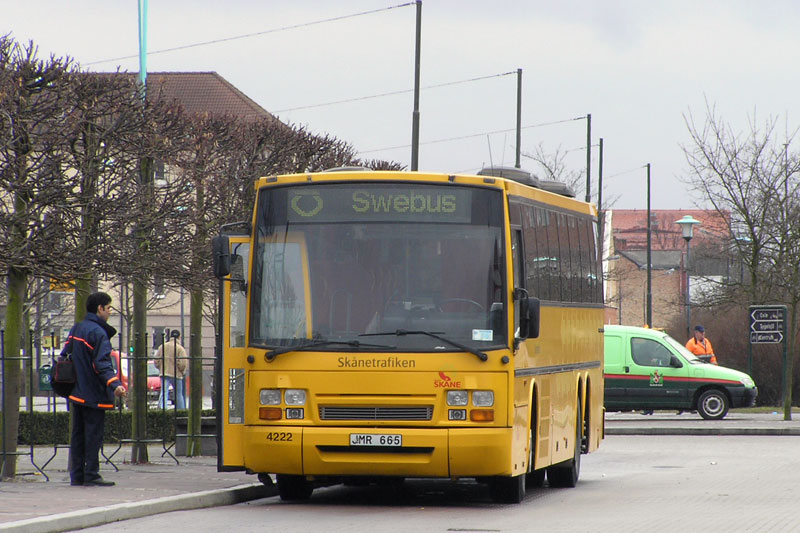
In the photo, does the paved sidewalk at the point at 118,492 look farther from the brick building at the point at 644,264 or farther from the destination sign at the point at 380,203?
the brick building at the point at 644,264

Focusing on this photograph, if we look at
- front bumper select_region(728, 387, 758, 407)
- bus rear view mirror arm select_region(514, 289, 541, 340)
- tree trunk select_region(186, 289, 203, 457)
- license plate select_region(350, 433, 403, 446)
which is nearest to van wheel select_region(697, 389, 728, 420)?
front bumper select_region(728, 387, 758, 407)

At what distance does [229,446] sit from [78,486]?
154 centimetres

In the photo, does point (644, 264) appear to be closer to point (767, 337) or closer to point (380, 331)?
point (767, 337)

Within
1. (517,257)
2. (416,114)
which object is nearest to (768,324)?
(416,114)

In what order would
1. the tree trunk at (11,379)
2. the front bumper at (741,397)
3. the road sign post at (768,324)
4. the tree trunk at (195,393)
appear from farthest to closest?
the front bumper at (741,397), the road sign post at (768,324), the tree trunk at (195,393), the tree trunk at (11,379)

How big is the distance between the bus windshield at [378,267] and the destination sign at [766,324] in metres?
19.1

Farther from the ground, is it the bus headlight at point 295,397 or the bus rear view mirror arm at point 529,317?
the bus rear view mirror arm at point 529,317

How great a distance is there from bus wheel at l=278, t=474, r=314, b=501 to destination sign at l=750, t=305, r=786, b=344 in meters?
18.8

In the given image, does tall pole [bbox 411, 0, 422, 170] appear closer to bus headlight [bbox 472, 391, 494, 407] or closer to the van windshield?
the van windshield

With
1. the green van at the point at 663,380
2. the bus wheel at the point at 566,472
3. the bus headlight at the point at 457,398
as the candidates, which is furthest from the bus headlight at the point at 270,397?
the green van at the point at 663,380

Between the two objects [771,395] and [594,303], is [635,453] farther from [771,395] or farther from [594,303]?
[771,395]

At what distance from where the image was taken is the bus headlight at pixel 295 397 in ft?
43.8

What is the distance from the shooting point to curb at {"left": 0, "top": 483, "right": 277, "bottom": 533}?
10.9 metres

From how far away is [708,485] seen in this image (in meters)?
17.1
